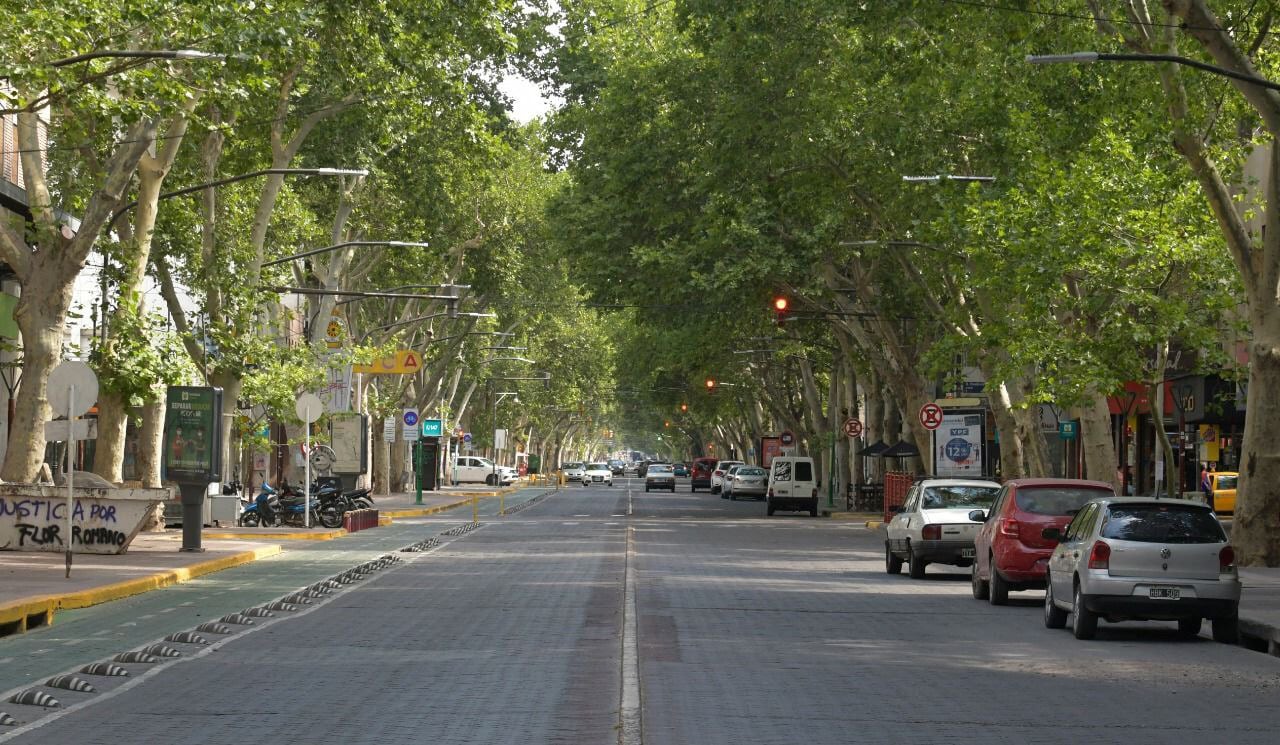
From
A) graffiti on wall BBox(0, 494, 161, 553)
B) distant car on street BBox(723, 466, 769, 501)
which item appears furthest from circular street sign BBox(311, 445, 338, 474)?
distant car on street BBox(723, 466, 769, 501)

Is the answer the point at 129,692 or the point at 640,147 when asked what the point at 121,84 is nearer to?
the point at 129,692

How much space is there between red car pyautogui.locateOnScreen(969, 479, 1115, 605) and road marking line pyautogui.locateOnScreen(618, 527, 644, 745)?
180 inches

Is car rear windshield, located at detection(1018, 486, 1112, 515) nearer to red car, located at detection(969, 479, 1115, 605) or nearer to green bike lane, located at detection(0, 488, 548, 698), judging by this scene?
red car, located at detection(969, 479, 1115, 605)

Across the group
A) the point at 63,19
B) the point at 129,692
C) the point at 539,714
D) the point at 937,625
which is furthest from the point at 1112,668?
the point at 63,19

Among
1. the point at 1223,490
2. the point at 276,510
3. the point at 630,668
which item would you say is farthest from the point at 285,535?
the point at 630,668

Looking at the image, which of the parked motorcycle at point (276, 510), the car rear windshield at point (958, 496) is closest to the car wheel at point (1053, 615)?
the car rear windshield at point (958, 496)

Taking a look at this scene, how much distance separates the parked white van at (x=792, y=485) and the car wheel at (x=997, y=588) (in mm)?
38876

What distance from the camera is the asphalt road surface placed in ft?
38.2

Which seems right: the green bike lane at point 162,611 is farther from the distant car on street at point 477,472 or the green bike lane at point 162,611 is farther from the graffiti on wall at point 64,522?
the distant car on street at point 477,472

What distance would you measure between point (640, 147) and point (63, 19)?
28.9 meters

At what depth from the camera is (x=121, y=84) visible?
928 inches

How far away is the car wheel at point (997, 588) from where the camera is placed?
76.7 ft

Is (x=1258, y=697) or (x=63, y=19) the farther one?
(x=63, y=19)

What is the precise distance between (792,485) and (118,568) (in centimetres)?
3837
